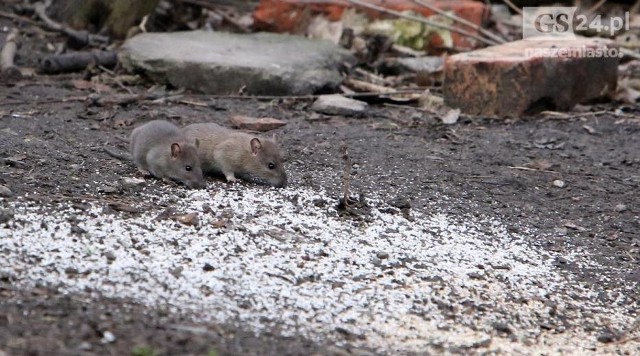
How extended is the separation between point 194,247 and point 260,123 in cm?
266

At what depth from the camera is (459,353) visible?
3.80m

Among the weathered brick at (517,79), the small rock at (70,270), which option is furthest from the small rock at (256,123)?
the small rock at (70,270)

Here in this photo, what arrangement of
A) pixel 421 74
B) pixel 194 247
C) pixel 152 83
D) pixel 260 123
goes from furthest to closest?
pixel 421 74, pixel 152 83, pixel 260 123, pixel 194 247

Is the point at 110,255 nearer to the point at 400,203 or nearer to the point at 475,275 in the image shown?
the point at 475,275

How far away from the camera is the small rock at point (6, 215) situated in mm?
4281

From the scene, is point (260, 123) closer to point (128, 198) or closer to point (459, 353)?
point (128, 198)

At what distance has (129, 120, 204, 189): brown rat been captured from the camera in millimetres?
5398

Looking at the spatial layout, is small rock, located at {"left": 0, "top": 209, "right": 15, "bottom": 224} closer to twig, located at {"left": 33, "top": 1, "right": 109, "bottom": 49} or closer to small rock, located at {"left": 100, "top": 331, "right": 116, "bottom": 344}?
small rock, located at {"left": 100, "top": 331, "right": 116, "bottom": 344}

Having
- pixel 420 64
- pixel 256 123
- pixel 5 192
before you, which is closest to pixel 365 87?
pixel 420 64

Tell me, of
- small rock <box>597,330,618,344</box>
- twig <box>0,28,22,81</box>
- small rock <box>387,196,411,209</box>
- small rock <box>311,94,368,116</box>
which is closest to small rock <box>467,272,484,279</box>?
small rock <box>597,330,618,344</box>

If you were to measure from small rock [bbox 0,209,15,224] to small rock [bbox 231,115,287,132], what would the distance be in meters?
2.64

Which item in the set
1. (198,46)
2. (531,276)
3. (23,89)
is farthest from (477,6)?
(531,276)
